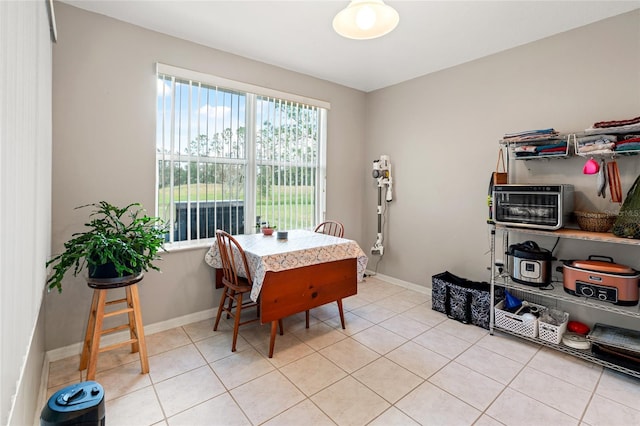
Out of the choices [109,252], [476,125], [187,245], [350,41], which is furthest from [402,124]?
[109,252]

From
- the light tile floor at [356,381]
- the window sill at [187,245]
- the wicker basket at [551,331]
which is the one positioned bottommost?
the light tile floor at [356,381]

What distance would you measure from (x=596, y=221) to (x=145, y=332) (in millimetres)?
3697

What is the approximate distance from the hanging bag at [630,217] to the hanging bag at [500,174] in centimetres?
83

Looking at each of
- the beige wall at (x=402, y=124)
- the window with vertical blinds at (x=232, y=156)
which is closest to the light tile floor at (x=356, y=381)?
the beige wall at (x=402, y=124)

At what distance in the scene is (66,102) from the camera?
230cm

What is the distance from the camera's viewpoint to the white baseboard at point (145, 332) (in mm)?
2305

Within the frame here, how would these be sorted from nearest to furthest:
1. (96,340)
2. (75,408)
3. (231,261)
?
(75,408) → (96,340) → (231,261)

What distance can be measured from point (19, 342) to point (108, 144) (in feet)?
6.01

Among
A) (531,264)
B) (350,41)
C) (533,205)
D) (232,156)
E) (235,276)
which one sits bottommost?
(235,276)

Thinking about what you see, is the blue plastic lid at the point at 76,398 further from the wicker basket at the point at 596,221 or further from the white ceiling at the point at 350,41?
the wicker basket at the point at 596,221

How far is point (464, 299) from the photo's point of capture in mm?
2936

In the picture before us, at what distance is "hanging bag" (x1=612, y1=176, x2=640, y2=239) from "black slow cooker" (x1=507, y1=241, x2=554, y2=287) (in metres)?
0.49

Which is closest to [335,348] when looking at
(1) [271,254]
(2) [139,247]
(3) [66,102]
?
(1) [271,254]

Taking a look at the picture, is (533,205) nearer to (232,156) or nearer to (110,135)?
(232,156)
